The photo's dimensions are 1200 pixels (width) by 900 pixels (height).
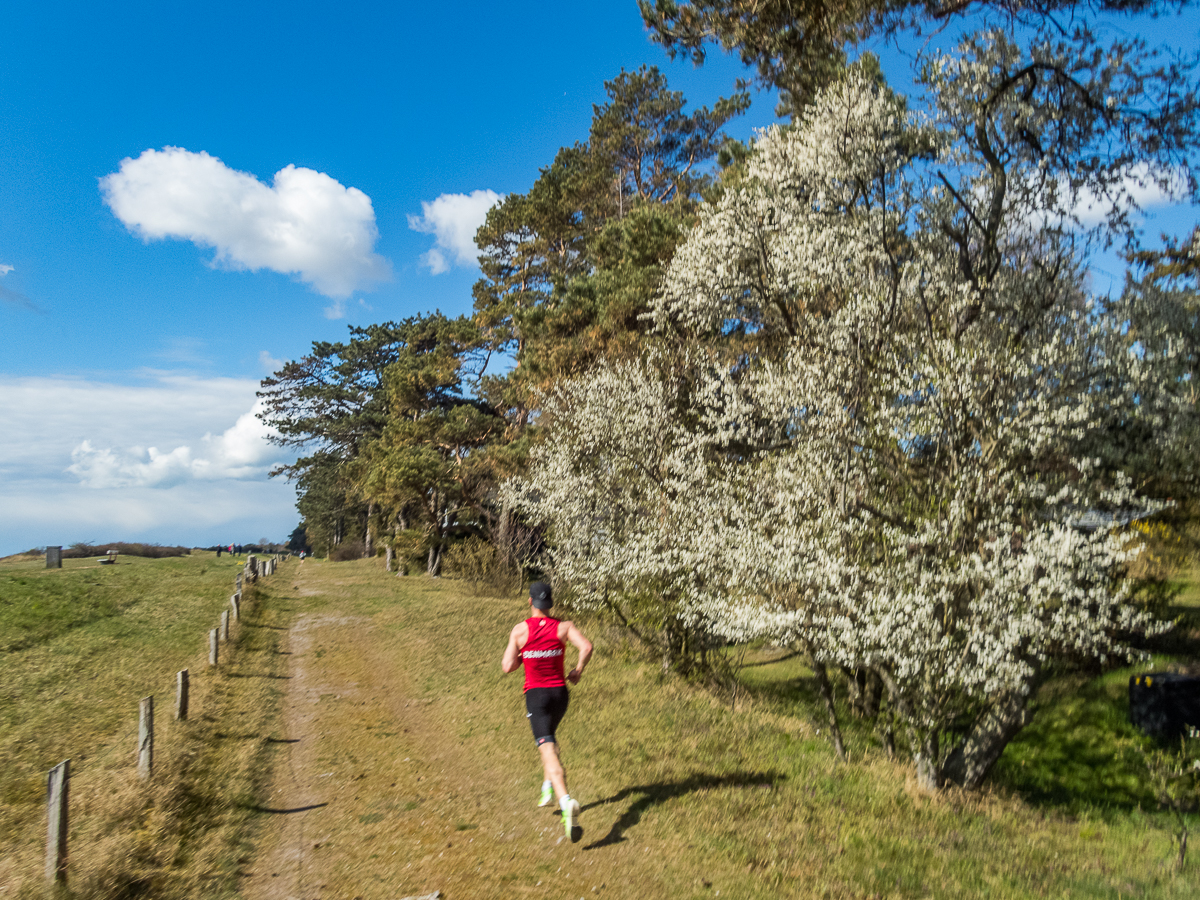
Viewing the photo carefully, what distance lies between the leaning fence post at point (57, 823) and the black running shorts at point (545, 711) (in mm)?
4406

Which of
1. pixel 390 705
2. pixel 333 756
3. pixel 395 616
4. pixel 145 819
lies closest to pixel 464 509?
pixel 395 616

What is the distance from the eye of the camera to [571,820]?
7363 millimetres

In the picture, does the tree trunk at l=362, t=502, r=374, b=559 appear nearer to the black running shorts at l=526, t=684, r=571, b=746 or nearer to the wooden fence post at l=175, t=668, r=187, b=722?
the wooden fence post at l=175, t=668, r=187, b=722

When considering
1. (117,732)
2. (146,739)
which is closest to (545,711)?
(146,739)

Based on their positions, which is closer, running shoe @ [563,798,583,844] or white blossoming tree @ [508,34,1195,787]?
running shoe @ [563,798,583,844]

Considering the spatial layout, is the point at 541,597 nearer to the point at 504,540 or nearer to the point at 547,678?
the point at 547,678

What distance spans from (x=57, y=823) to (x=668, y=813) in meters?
6.10

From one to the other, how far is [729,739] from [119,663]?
1488cm

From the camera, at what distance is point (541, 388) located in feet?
82.6

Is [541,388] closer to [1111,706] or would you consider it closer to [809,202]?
[809,202]

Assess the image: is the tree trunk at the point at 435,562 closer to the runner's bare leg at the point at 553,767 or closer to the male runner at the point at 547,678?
the male runner at the point at 547,678

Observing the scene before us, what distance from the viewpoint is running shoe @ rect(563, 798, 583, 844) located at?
735 centimetres

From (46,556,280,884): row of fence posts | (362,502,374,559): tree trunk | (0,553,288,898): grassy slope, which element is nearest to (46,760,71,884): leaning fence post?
(46,556,280,884): row of fence posts

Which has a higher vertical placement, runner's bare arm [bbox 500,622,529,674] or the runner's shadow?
runner's bare arm [bbox 500,622,529,674]
